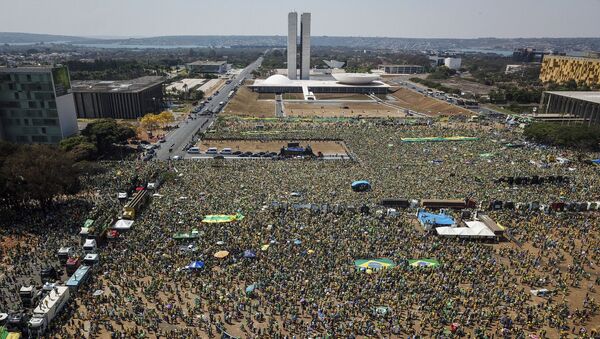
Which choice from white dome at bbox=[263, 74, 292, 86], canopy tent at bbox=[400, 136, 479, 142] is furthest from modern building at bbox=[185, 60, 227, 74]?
canopy tent at bbox=[400, 136, 479, 142]

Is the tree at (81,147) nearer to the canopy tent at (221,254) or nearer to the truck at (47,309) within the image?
the truck at (47,309)

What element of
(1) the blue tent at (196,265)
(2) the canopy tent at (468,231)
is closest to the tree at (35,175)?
(1) the blue tent at (196,265)

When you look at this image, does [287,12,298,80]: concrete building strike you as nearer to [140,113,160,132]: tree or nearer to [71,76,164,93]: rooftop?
[71,76,164,93]: rooftop

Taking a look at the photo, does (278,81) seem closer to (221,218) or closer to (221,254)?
(221,218)

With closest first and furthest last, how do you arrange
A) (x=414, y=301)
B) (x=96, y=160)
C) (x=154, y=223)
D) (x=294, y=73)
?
(x=414, y=301), (x=154, y=223), (x=96, y=160), (x=294, y=73)

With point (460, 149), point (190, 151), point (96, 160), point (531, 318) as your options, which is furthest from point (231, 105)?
point (531, 318)

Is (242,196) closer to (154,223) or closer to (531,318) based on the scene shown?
(154,223)
